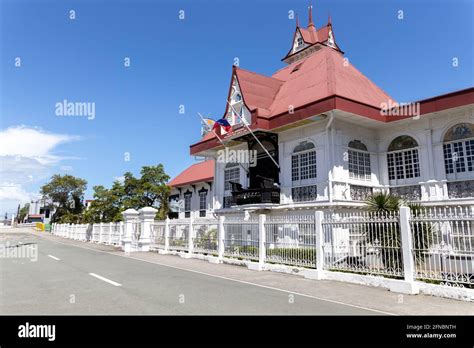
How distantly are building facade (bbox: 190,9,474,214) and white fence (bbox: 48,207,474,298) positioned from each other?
1.53 meters

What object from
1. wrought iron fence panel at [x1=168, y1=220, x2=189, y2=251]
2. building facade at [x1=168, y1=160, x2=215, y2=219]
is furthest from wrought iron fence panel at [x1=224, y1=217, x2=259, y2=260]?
building facade at [x1=168, y1=160, x2=215, y2=219]

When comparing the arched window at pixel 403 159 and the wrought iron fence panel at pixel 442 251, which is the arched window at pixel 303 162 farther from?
the wrought iron fence panel at pixel 442 251

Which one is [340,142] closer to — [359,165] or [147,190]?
[359,165]

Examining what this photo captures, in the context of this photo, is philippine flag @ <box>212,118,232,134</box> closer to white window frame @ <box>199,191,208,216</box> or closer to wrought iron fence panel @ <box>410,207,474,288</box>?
wrought iron fence panel @ <box>410,207,474,288</box>

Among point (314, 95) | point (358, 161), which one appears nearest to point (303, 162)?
point (358, 161)

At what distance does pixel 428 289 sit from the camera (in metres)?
7.80

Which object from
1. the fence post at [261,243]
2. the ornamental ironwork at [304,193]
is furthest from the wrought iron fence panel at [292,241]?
the ornamental ironwork at [304,193]

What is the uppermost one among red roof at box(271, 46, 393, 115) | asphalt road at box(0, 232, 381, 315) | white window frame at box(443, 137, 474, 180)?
red roof at box(271, 46, 393, 115)

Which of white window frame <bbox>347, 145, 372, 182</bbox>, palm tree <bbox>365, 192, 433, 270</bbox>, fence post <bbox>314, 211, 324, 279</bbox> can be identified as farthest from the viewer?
white window frame <bbox>347, 145, 372, 182</bbox>

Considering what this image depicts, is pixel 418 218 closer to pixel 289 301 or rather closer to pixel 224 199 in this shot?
pixel 289 301

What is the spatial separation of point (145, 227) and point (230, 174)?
6.00m

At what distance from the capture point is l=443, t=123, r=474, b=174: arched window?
13336 millimetres
